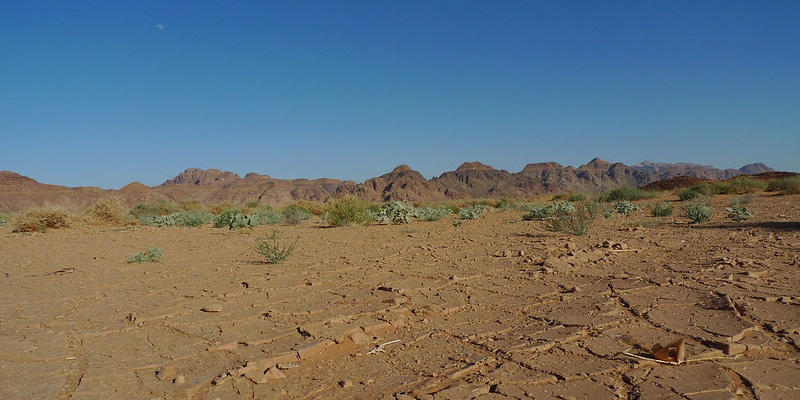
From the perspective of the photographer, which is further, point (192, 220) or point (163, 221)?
point (163, 221)

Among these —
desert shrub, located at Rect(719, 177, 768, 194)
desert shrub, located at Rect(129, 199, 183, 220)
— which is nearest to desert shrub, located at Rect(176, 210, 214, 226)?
desert shrub, located at Rect(129, 199, 183, 220)

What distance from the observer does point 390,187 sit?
59438mm

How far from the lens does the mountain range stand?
50812mm

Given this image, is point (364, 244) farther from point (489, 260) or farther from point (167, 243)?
point (167, 243)

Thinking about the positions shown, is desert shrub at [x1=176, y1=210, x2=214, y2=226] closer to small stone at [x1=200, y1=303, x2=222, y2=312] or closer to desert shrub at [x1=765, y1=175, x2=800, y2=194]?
small stone at [x1=200, y1=303, x2=222, y2=312]

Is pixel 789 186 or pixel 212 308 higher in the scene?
pixel 789 186

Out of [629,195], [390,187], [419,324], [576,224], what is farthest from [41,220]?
[390,187]

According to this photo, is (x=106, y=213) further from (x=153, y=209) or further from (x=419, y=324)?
(x=419, y=324)

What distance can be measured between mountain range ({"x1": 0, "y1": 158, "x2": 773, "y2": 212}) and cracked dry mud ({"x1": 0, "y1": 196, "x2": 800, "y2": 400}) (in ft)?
133

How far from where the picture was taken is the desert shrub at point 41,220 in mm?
15766

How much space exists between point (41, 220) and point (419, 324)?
16.8 metres

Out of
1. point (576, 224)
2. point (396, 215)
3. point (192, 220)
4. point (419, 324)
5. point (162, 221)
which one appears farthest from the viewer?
point (162, 221)

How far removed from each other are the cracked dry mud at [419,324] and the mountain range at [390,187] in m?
40.6

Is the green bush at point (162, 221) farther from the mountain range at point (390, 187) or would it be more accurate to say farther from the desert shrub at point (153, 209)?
the mountain range at point (390, 187)
